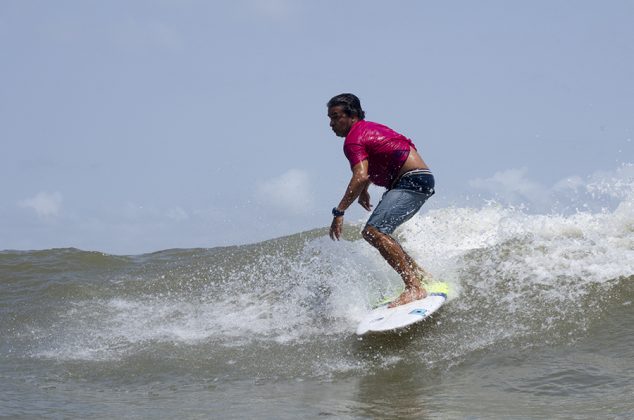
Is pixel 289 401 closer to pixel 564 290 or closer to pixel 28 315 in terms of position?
pixel 564 290

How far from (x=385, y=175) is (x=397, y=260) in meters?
0.82

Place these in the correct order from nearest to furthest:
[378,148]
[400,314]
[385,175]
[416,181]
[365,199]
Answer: [400,314]
[378,148]
[416,181]
[385,175]
[365,199]

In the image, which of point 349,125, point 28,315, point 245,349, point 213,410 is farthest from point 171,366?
point 28,315

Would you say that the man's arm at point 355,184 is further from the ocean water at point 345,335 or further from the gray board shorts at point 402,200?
the ocean water at point 345,335

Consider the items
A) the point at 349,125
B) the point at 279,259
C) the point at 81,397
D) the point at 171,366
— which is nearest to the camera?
the point at 81,397

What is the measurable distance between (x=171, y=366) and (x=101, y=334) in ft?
5.52

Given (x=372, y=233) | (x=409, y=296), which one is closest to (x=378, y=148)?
(x=372, y=233)

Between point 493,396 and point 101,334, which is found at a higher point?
point 101,334

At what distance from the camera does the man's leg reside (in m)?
6.81

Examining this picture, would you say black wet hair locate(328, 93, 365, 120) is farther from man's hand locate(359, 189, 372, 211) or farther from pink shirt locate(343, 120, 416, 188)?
man's hand locate(359, 189, 372, 211)

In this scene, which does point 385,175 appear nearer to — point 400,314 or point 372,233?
point 372,233

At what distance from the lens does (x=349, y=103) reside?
691 cm

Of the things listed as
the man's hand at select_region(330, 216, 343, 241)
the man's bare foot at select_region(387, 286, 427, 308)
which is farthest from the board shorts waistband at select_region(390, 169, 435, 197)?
the man's bare foot at select_region(387, 286, 427, 308)

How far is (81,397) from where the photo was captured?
215 inches
